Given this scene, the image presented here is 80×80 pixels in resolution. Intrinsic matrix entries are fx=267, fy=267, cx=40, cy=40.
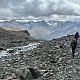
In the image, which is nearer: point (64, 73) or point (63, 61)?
point (64, 73)

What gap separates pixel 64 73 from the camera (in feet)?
74.1

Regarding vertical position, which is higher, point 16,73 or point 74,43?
point 74,43

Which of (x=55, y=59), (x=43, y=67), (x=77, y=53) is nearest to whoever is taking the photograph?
(x=43, y=67)

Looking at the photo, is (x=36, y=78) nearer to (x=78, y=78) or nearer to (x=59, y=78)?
(x=59, y=78)

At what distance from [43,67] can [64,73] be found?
3.21 metres

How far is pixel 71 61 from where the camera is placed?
2736 centimetres

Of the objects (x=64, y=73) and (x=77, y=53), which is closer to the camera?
(x=64, y=73)

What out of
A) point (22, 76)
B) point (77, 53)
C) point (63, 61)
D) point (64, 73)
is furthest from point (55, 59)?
point (22, 76)

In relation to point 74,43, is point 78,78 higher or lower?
lower

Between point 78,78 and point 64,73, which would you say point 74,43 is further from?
point 78,78

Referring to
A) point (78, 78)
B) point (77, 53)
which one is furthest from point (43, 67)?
point (77, 53)

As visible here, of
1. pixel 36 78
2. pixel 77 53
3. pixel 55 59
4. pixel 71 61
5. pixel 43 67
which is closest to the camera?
pixel 36 78

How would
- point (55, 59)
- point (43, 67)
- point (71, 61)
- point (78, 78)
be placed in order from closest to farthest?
point (78, 78)
point (43, 67)
point (71, 61)
point (55, 59)

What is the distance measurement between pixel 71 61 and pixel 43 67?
11.8ft
